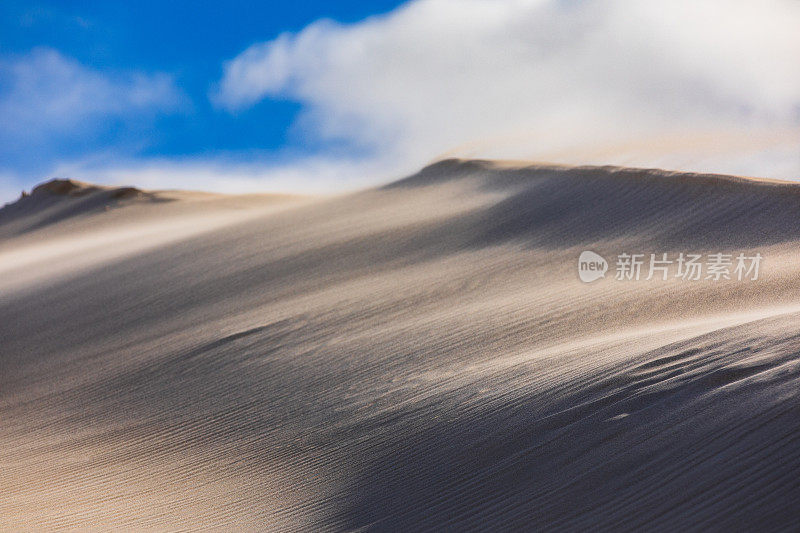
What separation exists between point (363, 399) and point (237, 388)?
3.93 feet

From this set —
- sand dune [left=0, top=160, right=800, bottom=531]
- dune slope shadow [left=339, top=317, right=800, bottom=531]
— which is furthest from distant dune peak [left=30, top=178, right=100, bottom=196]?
dune slope shadow [left=339, top=317, right=800, bottom=531]

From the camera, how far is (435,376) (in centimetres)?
502

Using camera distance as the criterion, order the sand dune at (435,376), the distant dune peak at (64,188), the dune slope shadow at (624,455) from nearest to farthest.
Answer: the dune slope shadow at (624,455) → the sand dune at (435,376) → the distant dune peak at (64,188)

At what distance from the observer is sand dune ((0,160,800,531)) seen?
3416 millimetres

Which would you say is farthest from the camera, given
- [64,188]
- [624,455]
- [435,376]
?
[64,188]

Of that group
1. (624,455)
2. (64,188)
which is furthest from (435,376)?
(64,188)

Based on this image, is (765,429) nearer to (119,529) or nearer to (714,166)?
(119,529)

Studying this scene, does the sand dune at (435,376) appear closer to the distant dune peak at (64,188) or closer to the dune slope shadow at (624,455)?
the dune slope shadow at (624,455)

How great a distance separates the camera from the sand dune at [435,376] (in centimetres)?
342

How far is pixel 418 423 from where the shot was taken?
14.5 ft

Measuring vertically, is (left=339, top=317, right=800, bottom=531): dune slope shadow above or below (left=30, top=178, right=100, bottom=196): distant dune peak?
below

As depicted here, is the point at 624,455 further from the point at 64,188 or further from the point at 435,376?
the point at 64,188

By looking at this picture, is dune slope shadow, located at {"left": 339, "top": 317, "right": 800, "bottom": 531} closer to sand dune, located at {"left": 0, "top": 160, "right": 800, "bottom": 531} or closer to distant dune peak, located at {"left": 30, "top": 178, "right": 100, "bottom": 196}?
sand dune, located at {"left": 0, "top": 160, "right": 800, "bottom": 531}

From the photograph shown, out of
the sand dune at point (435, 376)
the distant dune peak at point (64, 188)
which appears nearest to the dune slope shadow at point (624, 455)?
the sand dune at point (435, 376)
